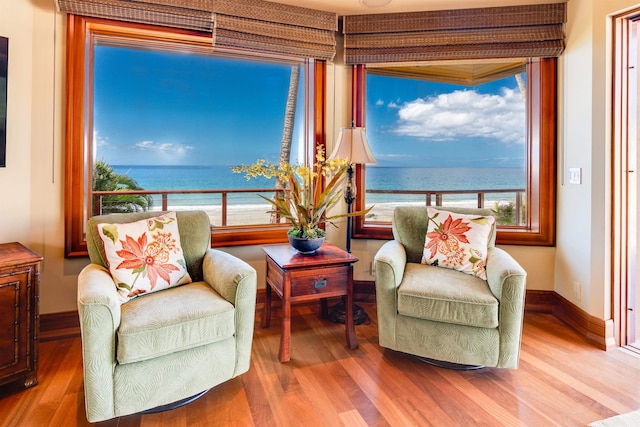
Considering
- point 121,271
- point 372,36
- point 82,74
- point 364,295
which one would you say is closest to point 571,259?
point 364,295

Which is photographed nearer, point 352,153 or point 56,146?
point 56,146

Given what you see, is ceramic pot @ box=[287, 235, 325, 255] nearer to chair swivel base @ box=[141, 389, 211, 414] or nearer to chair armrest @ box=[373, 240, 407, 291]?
chair armrest @ box=[373, 240, 407, 291]

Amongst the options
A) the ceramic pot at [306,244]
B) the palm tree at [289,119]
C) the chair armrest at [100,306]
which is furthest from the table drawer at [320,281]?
the palm tree at [289,119]

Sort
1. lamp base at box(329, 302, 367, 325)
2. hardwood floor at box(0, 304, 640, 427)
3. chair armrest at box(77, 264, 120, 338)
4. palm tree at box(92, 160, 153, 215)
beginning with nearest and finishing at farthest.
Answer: chair armrest at box(77, 264, 120, 338), hardwood floor at box(0, 304, 640, 427), lamp base at box(329, 302, 367, 325), palm tree at box(92, 160, 153, 215)

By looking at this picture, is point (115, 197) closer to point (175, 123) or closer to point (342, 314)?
point (342, 314)

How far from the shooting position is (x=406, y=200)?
134 inches

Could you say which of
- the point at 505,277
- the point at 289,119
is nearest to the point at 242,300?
the point at 505,277

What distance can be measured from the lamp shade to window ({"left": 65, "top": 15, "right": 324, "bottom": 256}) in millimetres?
437

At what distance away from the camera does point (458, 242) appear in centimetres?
239

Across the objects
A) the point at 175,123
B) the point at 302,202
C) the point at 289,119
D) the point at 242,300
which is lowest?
the point at 242,300

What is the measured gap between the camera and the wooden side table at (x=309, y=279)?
7.03 ft

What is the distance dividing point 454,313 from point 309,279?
835 millimetres

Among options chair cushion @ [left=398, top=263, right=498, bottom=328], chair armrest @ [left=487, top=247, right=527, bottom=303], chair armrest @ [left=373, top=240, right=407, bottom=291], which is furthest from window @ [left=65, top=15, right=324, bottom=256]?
chair armrest @ [left=487, top=247, right=527, bottom=303]

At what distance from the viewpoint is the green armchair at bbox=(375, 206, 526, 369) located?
1918 millimetres
